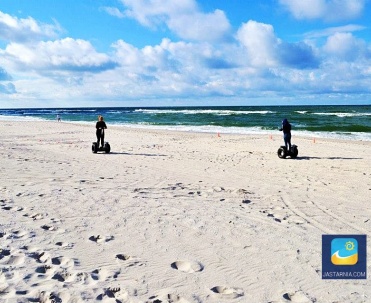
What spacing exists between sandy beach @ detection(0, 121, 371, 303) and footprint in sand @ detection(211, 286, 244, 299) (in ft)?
0.04

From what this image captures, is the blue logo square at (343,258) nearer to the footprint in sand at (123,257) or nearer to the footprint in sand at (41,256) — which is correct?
the footprint in sand at (123,257)

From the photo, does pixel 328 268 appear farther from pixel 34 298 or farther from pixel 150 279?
pixel 34 298

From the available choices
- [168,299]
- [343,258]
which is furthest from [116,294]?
[343,258]

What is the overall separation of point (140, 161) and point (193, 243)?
810 centimetres

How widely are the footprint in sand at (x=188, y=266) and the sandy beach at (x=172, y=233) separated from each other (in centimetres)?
1

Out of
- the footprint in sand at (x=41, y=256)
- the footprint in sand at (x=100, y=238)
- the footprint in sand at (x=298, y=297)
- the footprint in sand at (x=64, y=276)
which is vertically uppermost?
the footprint in sand at (x=41, y=256)

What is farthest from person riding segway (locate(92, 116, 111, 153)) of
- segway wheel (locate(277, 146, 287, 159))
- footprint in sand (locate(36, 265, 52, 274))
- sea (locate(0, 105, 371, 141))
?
sea (locate(0, 105, 371, 141))

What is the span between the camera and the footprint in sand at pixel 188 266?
158 inches

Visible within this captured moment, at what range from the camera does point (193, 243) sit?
4797 millimetres

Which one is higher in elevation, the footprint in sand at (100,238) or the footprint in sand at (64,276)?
the footprint in sand at (100,238)

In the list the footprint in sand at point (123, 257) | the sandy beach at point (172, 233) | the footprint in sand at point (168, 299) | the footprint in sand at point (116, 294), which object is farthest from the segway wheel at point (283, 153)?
the footprint in sand at point (116, 294)

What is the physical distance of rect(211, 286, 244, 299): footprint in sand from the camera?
3.53 metres

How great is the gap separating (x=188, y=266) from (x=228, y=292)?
2.27ft

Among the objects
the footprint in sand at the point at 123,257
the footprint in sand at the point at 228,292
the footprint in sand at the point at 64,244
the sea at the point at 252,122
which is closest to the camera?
the footprint in sand at the point at 228,292
